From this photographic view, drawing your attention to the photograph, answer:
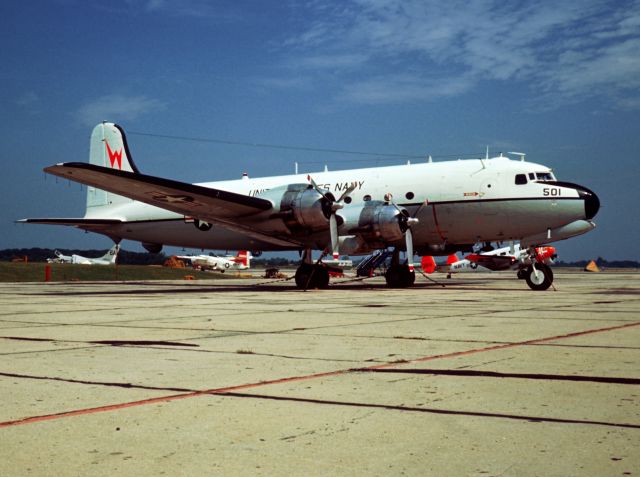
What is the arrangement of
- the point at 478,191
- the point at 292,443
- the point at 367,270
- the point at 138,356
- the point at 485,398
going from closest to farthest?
the point at 292,443 → the point at 485,398 → the point at 138,356 → the point at 478,191 → the point at 367,270

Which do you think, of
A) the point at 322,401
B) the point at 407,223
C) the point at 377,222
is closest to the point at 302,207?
the point at 377,222

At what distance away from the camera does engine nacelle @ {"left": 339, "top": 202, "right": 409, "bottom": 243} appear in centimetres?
2344

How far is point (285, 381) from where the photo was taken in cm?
593

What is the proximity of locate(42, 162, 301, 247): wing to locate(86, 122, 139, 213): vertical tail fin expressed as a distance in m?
9.07

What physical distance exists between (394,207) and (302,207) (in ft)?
10.8

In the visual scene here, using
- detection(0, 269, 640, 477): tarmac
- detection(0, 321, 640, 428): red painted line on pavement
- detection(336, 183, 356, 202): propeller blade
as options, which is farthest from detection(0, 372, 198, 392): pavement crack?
detection(336, 183, 356, 202): propeller blade

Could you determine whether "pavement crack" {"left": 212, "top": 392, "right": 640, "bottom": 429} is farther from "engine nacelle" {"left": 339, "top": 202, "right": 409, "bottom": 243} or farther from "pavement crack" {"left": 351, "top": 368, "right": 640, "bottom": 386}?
"engine nacelle" {"left": 339, "top": 202, "right": 409, "bottom": 243}

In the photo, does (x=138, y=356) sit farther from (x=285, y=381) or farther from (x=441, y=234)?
(x=441, y=234)

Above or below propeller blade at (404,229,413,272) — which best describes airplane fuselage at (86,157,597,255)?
above

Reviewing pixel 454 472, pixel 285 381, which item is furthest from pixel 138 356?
pixel 454 472

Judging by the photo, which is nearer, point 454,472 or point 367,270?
point 454,472

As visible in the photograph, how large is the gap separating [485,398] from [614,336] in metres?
4.66

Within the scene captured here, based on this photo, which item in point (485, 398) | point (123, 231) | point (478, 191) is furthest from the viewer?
point (123, 231)

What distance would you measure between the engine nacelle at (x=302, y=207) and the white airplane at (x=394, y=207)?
0.12 ft
